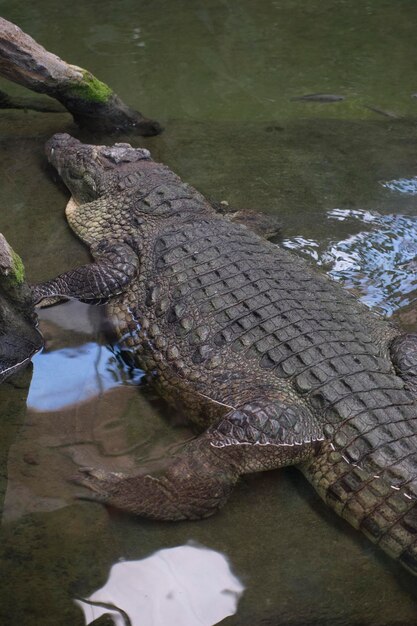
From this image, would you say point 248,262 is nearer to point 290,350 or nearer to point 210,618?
point 290,350

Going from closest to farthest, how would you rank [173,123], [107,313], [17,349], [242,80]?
[17,349] → [107,313] → [173,123] → [242,80]

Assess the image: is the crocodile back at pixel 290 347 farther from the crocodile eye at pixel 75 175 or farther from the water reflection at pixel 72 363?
the crocodile eye at pixel 75 175

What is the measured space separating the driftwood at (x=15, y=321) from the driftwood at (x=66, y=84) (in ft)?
7.14

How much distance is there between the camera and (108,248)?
15.2 ft

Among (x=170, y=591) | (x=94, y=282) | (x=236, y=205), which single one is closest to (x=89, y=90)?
(x=236, y=205)

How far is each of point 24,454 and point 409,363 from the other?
206cm

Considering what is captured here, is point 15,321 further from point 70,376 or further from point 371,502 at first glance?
point 371,502

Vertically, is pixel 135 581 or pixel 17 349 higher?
pixel 17 349

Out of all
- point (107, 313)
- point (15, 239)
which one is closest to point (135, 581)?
point (107, 313)

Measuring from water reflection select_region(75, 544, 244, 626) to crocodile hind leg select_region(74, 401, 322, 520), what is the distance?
0.28 meters

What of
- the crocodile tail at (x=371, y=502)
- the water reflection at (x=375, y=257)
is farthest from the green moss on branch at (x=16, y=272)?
the water reflection at (x=375, y=257)

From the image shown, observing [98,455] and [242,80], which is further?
[242,80]

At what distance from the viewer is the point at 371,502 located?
3031mm

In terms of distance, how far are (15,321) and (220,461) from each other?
150cm
